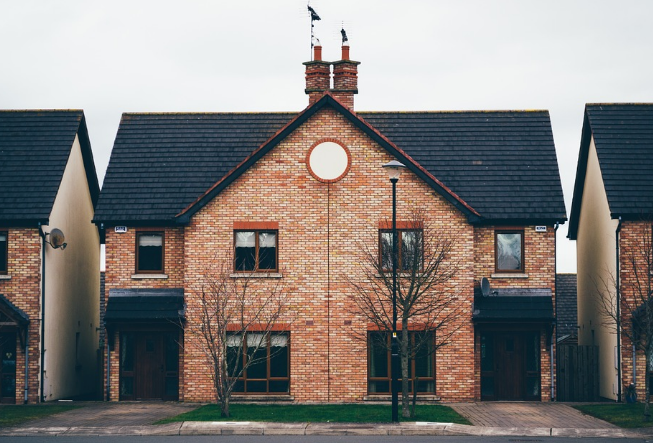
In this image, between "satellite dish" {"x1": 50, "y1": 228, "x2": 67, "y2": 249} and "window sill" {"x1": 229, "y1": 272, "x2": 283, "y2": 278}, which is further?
"satellite dish" {"x1": 50, "y1": 228, "x2": 67, "y2": 249}

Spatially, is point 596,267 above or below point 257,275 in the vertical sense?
above

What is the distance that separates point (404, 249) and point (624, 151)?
27.9 feet

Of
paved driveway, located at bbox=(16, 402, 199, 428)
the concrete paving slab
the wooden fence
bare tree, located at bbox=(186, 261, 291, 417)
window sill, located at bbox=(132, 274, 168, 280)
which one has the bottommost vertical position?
the concrete paving slab

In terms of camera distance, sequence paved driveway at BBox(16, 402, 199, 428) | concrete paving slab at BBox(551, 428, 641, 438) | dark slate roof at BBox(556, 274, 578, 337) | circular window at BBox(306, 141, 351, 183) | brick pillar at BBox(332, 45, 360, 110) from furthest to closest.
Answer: dark slate roof at BBox(556, 274, 578, 337) → brick pillar at BBox(332, 45, 360, 110) → circular window at BBox(306, 141, 351, 183) → paved driveway at BBox(16, 402, 199, 428) → concrete paving slab at BBox(551, 428, 641, 438)

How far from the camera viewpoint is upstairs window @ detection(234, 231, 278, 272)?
2905cm

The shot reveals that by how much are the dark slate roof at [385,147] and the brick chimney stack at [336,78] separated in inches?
55.8

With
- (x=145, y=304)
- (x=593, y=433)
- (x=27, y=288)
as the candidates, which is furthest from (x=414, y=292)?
(x=27, y=288)

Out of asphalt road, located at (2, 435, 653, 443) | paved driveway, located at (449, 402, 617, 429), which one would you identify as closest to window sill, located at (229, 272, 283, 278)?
paved driveway, located at (449, 402, 617, 429)

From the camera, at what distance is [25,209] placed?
29.4m

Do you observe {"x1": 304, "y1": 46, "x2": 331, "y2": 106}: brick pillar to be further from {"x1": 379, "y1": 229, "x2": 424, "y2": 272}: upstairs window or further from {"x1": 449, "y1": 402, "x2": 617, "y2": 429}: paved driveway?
{"x1": 449, "y1": 402, "x2": 617, "y2": 429}: paved driveway

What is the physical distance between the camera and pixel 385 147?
28797 mm

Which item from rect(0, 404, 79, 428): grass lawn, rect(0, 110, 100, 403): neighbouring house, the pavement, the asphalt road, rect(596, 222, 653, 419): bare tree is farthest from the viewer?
rect(0, 110, 100, 403): neighbouring house

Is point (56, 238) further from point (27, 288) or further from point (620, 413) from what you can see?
point (620, 413)

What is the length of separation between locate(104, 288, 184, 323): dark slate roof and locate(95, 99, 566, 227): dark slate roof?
2131 millimetres
